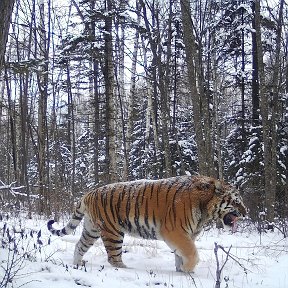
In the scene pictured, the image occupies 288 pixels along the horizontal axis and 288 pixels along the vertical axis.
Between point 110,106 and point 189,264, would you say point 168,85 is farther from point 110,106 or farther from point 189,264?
point 189,264

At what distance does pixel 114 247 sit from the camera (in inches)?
228

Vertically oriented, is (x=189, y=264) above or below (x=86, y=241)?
below

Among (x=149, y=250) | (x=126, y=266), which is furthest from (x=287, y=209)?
(x=126, y=266)

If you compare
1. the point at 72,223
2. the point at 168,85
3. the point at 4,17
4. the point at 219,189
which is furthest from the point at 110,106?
the point at 4,17

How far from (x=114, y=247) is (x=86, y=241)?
463 millimetres

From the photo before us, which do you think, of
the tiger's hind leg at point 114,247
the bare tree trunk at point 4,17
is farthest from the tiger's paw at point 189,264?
the bare tree trunk at point 4,17

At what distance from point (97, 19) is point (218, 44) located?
7781 millimetres

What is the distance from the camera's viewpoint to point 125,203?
232 inches

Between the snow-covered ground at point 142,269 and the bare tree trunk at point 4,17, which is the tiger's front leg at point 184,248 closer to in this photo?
the snow-covered ground at point 142,269

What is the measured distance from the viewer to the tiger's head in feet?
18.7

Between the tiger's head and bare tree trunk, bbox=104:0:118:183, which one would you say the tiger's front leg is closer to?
the tiger's head

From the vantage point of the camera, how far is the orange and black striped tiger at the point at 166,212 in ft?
18.4

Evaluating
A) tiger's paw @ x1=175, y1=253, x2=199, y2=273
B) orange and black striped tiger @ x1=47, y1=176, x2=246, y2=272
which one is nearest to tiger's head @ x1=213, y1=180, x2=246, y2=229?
orange and black striped tiger @ x1=47, y1=176, x2=246, y2=272

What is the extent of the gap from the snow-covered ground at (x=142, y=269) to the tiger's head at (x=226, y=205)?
499mm
